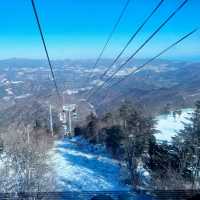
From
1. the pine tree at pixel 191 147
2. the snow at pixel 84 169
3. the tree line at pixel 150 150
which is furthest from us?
the snow at pixel 84 169

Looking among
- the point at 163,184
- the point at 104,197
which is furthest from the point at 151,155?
the point at 104,197

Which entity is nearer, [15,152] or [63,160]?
[15,152]

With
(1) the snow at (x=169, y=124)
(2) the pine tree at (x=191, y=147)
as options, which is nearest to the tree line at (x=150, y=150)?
(2) the pine tree at (x=191, y=147)

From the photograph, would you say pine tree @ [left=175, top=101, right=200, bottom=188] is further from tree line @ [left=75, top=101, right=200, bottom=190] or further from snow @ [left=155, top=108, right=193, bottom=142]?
snow @ [left=155, top=108, right=193, bottom=142]

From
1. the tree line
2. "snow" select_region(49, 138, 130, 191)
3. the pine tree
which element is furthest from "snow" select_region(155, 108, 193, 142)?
the pine tree

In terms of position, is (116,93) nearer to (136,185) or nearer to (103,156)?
(103,156)

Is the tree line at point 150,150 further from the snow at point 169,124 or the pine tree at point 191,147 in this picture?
the snow at point 169,124

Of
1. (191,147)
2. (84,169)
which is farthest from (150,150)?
(84,169)

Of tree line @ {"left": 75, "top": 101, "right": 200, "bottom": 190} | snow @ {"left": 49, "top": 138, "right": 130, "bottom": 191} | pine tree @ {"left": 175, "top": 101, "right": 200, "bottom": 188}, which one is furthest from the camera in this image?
snow @ {"left": 49, "top": 138, "right": 130, "bottom": 191}
